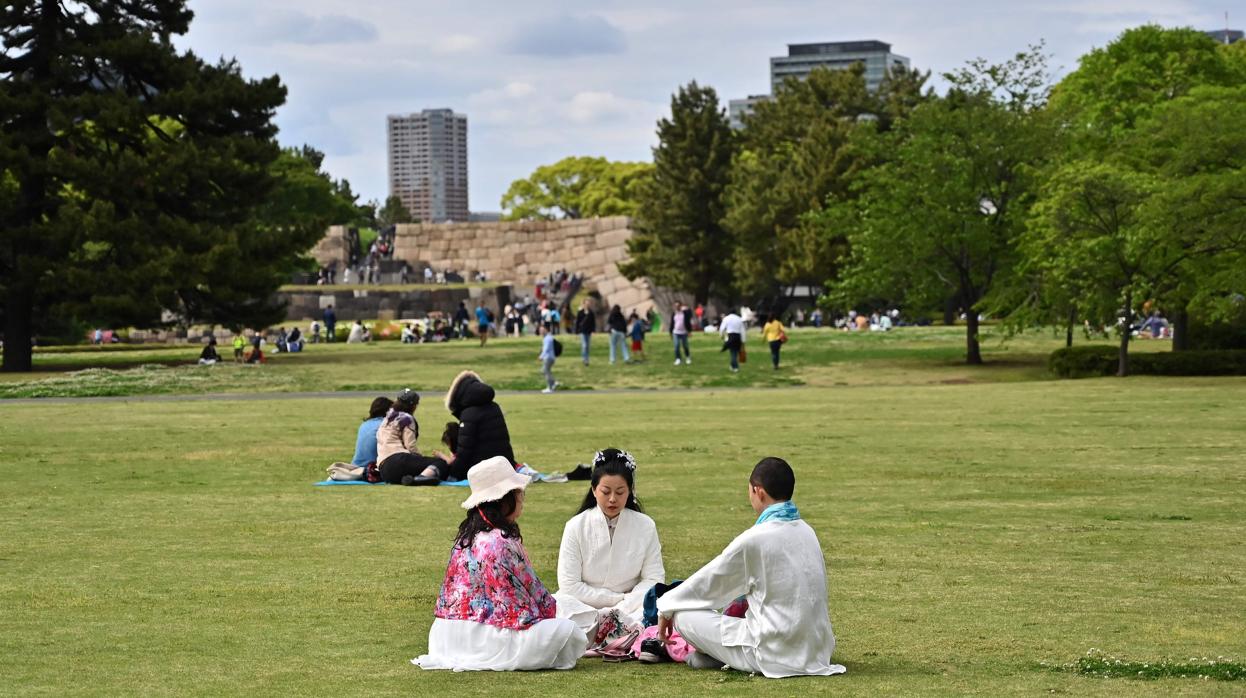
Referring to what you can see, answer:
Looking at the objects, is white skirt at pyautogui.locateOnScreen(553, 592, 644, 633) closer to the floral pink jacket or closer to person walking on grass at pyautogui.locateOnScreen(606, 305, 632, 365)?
the floral pink jacket

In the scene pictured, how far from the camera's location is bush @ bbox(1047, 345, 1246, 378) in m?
34.3

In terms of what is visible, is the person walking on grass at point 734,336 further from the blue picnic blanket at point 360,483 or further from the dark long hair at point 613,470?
the dark long hair at point 613,470

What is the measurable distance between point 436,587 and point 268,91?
35727 millimetres

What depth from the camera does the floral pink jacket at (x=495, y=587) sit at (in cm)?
826

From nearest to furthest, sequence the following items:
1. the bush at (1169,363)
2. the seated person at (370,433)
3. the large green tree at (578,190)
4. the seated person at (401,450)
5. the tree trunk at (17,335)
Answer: the seated person at (401,450), the seated person at (370,433), the bush at (1169,363), the tree trunk at (17,335), the large green tree at (578,190)

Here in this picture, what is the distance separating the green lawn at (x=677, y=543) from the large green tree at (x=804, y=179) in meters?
45.4

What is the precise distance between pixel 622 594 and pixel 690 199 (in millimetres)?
70942

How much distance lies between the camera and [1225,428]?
72.3 ft

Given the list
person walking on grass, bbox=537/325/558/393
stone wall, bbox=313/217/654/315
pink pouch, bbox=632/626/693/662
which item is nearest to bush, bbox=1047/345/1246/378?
person walking on grass, bbox=537/325/558/393

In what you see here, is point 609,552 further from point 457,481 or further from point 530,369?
point 530,369

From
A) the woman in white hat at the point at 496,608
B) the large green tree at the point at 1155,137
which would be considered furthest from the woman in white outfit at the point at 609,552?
the large green tree at the point at 1155,137

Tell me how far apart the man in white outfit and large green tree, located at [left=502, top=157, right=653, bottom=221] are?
373 feet

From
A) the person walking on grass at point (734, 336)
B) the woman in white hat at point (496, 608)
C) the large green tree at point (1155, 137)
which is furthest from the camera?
the person walking on grass at point (734, 336)

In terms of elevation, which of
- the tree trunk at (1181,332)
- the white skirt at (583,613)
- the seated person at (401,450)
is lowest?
the white skirt at (583,613)
